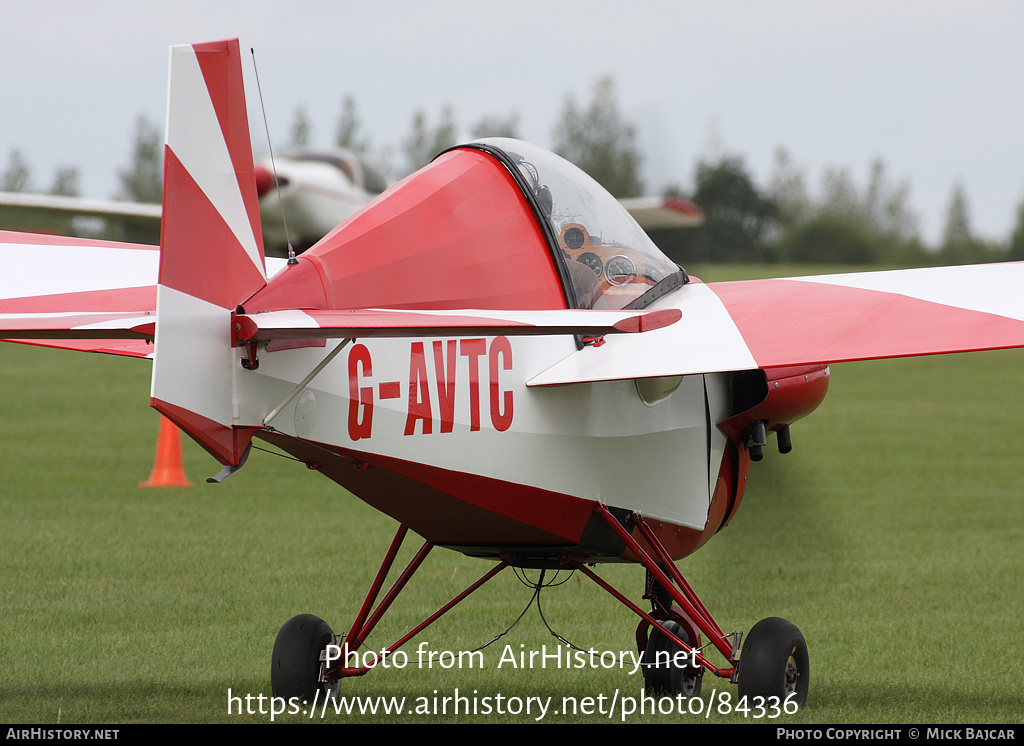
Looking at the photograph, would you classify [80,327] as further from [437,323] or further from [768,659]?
[768,659]

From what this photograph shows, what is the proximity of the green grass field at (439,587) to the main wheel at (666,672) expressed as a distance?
0.78ft

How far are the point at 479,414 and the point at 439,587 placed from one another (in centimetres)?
535

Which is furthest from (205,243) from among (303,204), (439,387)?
(303,204)

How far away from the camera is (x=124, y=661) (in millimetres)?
7402

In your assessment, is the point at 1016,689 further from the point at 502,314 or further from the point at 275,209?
the point at 275,209

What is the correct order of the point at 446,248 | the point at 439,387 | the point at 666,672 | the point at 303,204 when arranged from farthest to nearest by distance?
the point at 303,204 < the point at 666,672 < the point at 446,248 < the point at 439,387

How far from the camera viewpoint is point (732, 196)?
232ft

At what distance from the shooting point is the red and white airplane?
437cm

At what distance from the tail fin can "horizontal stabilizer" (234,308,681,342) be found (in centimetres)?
16

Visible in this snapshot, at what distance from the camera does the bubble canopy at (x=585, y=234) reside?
5.81 m

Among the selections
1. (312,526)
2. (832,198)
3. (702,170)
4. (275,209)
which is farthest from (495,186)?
(832,198)

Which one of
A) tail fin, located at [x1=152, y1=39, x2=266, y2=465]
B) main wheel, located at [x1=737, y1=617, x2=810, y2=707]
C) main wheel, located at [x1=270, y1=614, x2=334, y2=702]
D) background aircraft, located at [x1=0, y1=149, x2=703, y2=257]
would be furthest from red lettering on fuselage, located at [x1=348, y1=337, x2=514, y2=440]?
background aircraft, located at [x1=0, y1=149, x2=703, y2=257]
